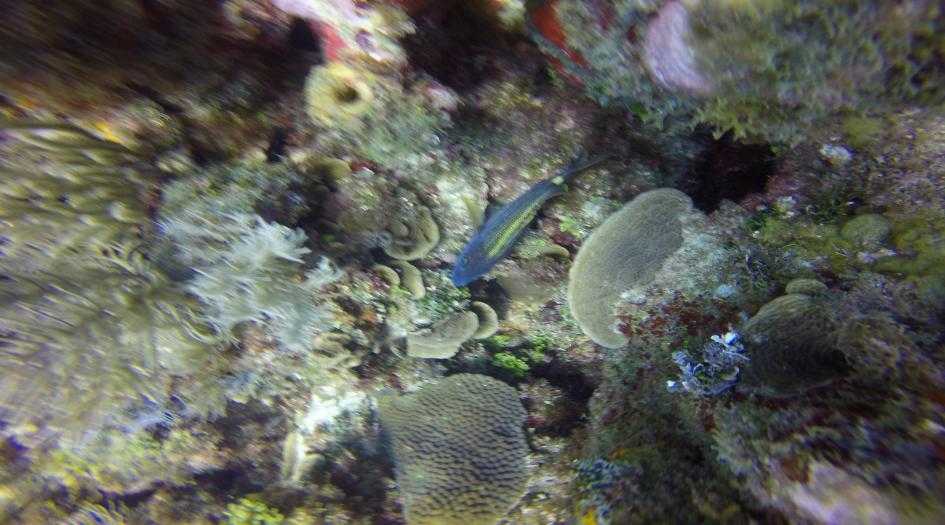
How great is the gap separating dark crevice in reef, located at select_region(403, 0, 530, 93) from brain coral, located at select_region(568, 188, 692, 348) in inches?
63.6

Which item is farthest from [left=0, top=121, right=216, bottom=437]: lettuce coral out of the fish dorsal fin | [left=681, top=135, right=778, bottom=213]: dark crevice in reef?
[left=681, top=135, right=778, bottom=213]: dark crevice in reef

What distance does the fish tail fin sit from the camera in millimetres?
3406

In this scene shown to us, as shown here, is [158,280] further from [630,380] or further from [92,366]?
[630,380]

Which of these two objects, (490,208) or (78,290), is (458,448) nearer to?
(490,208)

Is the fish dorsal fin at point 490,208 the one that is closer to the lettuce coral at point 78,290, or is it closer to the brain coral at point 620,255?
the brain coral at point 620,255

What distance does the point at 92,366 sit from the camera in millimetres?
3256

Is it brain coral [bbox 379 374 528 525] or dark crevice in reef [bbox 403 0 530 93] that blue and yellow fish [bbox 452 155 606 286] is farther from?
brain coral [bbox 379 374 528 525]

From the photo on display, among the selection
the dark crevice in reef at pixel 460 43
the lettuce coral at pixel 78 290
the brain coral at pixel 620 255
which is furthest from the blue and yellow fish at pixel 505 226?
the lettuce coral at pixel 78 290

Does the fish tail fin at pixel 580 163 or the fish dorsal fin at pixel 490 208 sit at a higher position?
the fish tail fin at pixel 580 163

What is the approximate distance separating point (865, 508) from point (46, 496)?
28.4 feet

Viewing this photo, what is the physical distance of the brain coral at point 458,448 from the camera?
3.87m

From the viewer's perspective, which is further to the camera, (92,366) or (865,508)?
(92,366)

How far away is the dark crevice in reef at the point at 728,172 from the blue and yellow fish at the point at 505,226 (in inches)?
32.6

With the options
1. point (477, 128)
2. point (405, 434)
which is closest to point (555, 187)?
point (477, 128)
